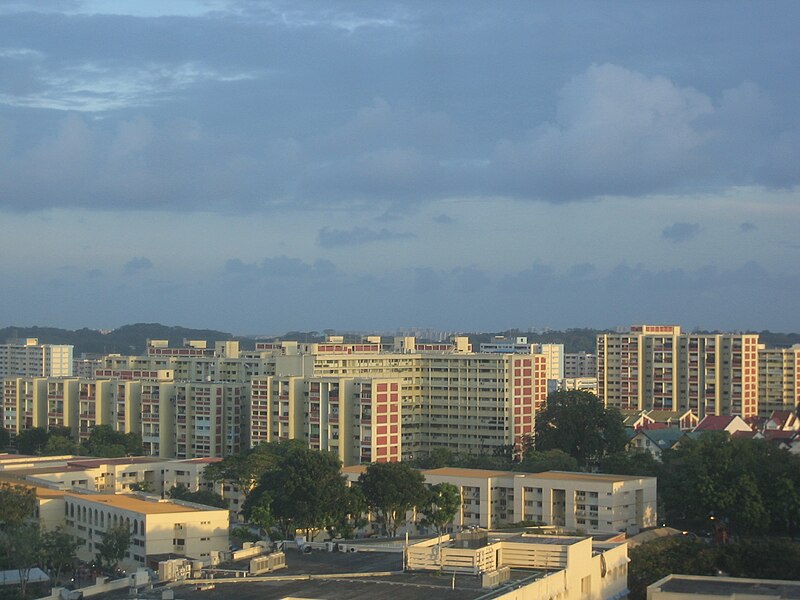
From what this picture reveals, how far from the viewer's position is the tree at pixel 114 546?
71.1ft

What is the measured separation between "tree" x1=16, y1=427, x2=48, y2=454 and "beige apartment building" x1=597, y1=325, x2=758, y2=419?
2527 cm

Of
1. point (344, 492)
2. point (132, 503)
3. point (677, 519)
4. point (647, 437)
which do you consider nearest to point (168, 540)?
point (132, 503)

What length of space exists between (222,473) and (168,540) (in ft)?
31.2

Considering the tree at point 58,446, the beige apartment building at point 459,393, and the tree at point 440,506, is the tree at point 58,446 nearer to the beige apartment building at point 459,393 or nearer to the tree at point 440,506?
the beige apartment building at point 459,393

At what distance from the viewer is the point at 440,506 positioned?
27.1 metres

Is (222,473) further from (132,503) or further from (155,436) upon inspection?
(155,436)

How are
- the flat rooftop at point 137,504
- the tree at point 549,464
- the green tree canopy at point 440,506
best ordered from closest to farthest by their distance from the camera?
1. the flat rooftop at point 137,504
2. the green tree canopy at point 440,506
3. the tree at point 549,464

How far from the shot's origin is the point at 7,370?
9400 centimetres

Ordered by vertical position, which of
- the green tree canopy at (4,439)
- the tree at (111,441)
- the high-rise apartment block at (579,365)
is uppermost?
the high-rise apartment block at (579,365)

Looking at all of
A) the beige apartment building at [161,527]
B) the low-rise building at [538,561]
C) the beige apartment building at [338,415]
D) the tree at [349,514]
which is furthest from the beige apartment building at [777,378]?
the low-rise building at [538,561]

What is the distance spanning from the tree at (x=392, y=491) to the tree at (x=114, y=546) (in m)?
5.65

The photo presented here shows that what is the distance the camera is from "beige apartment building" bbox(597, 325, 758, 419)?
5603 centimetres

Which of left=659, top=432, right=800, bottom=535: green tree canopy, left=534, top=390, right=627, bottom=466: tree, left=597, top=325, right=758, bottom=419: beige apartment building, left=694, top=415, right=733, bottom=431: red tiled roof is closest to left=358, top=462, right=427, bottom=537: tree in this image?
left=659, top=432, right=800, bottom=535: green tree canopy

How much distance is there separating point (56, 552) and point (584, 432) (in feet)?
84.0
